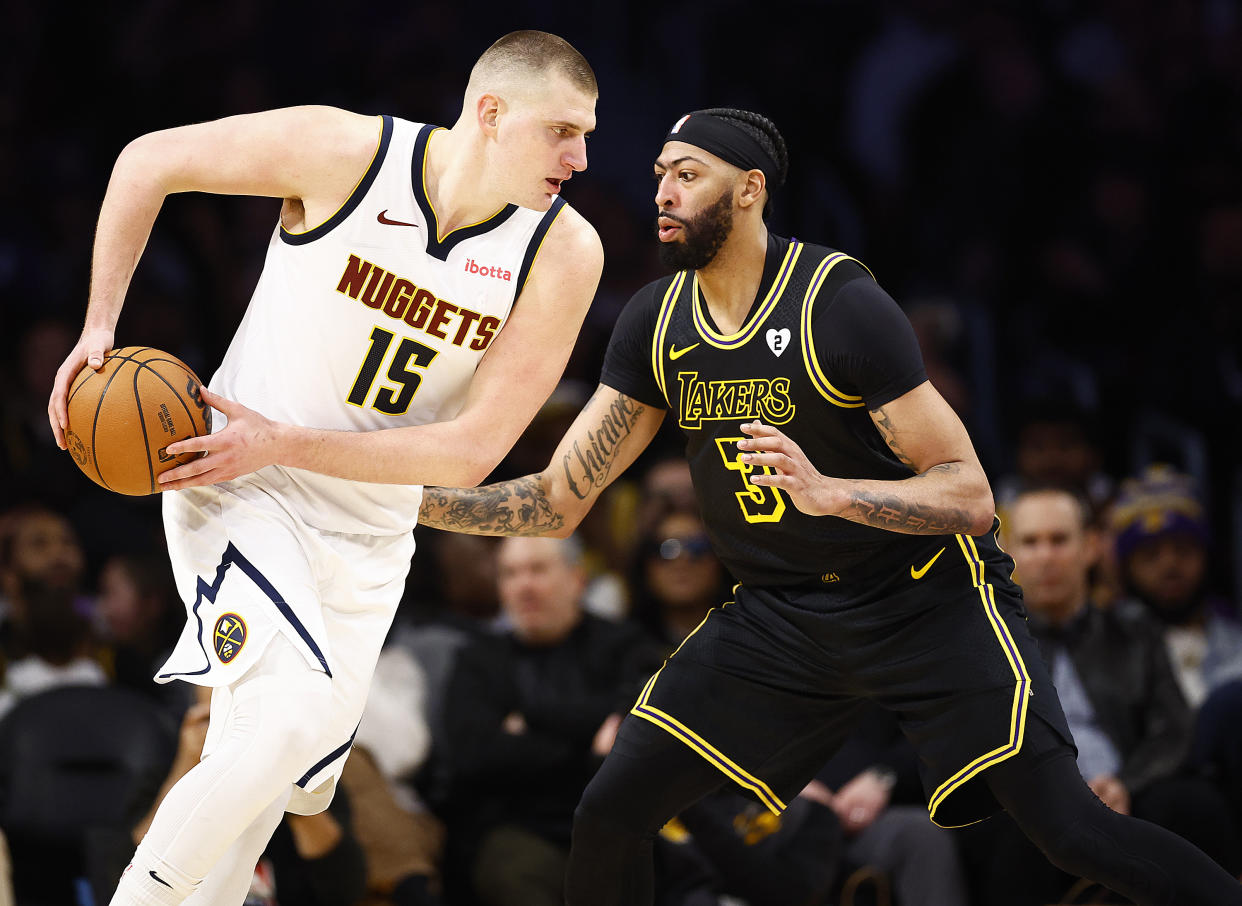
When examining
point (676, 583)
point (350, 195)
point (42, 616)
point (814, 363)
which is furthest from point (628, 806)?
point (42, 616)

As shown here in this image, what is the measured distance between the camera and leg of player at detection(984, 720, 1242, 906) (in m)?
3.81

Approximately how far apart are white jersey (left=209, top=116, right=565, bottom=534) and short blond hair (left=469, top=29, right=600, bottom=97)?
9.4 inches

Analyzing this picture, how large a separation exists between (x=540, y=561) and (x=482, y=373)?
2272 mm

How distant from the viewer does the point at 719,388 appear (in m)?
4.31

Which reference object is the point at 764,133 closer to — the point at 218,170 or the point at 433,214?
the point at 433,214

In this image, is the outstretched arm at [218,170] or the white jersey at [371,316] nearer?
the outstretched arm at [218,170]

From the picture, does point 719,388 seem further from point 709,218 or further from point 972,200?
point 972,200

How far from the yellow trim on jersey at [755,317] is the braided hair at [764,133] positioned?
20cm

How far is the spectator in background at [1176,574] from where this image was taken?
7.12 m

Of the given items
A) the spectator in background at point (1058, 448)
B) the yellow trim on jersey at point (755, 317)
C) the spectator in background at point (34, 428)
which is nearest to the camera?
the yellow trim on jersey at point (755, 317)

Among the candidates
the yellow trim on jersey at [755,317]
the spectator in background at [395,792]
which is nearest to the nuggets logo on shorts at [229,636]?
the yellow trim on jersey at [755,317]

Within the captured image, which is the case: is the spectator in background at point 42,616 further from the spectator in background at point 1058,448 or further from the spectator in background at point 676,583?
the spectator in background at point 1058,448

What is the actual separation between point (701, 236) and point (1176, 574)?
384 centimetres

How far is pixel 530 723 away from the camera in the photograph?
6207 millimetres
